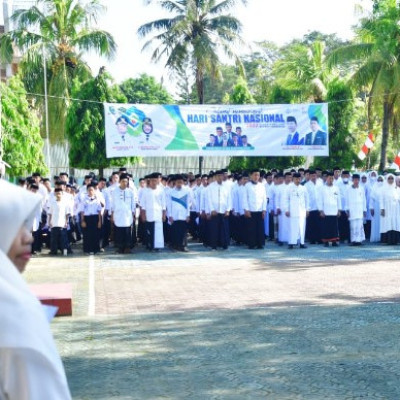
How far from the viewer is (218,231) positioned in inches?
724

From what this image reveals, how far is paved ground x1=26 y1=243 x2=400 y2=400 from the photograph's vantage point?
6383mm

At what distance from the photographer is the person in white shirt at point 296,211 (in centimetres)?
1844

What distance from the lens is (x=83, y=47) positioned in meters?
33.7

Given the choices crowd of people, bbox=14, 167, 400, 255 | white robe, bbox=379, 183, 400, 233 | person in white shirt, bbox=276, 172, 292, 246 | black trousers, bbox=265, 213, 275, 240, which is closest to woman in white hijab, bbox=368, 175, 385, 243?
crowd of people, bbox=14, 167, 400, 255

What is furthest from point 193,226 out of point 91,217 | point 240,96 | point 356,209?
point 240,96

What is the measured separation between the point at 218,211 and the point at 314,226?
271cm

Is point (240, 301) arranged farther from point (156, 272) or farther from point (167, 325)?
point (156, 272)

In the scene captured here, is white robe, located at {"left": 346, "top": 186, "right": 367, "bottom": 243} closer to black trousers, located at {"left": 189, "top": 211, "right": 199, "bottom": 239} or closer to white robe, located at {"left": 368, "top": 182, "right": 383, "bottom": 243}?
white robe, located at {"left": 368, "top": 182, "right": 383, "bottom": 243}

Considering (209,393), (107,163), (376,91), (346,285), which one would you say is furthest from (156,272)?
(376,91)

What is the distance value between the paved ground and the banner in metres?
6.06

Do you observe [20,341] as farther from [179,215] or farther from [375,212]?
[375,212]

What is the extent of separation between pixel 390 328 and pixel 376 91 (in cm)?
1871

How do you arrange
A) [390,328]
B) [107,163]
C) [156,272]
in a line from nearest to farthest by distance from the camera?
[390,328]
[156,272]
[107,163]

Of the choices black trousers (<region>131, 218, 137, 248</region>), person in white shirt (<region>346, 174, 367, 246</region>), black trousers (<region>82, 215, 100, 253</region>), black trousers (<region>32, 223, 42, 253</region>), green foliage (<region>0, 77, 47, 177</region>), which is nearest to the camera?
black trousers (<region>82, 215, 100, 253</region>)
